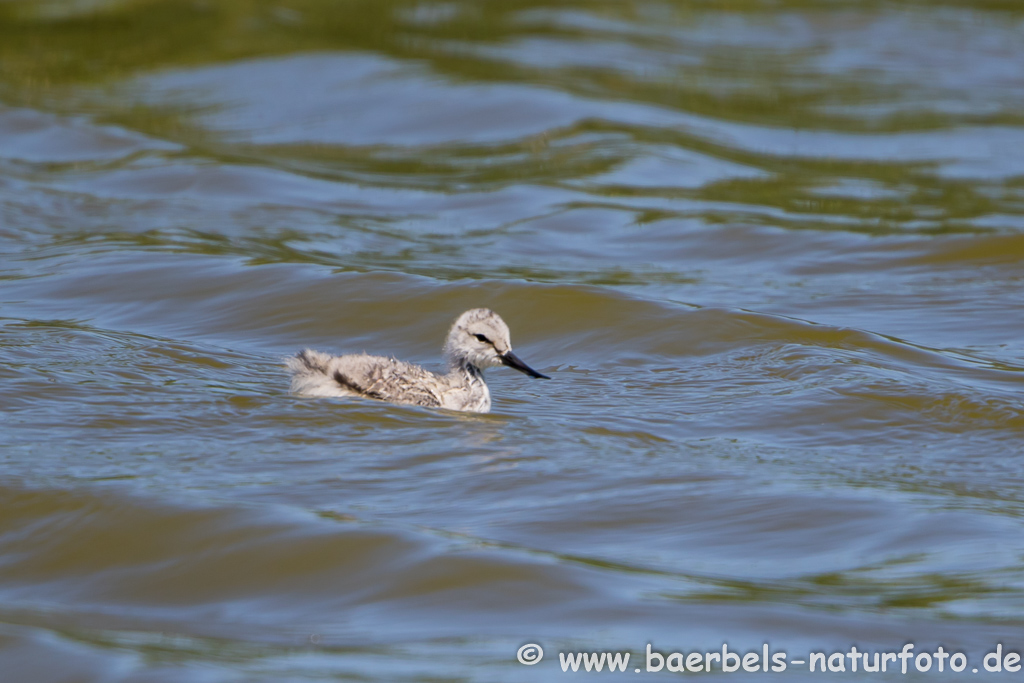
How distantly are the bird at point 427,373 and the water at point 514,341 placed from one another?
0.15 m

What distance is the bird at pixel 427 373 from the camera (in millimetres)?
8195

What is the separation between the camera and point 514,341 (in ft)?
34.2

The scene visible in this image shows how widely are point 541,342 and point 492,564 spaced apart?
4.21 meters

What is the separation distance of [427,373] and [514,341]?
6.71ft

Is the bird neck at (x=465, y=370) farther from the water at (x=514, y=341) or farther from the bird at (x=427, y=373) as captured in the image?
the water at (x=514, y=341)

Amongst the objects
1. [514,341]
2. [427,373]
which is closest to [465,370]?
[427,373]

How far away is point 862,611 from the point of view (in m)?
5.77

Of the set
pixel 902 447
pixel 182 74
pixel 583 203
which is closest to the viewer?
pixel 902 447

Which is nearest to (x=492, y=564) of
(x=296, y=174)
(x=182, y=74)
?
(x=296, y=174)

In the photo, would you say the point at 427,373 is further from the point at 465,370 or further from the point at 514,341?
the point at 514,341

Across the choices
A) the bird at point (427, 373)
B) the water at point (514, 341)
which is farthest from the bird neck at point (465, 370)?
the water at point (514, 341)

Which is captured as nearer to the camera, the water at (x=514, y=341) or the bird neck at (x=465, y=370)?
the water at (x=514, y=341)

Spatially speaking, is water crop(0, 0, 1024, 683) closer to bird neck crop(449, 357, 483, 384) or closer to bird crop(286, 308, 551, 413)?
bird crop(286, 308, 551, 413)

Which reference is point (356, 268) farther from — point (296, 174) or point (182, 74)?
point (182, 74)
